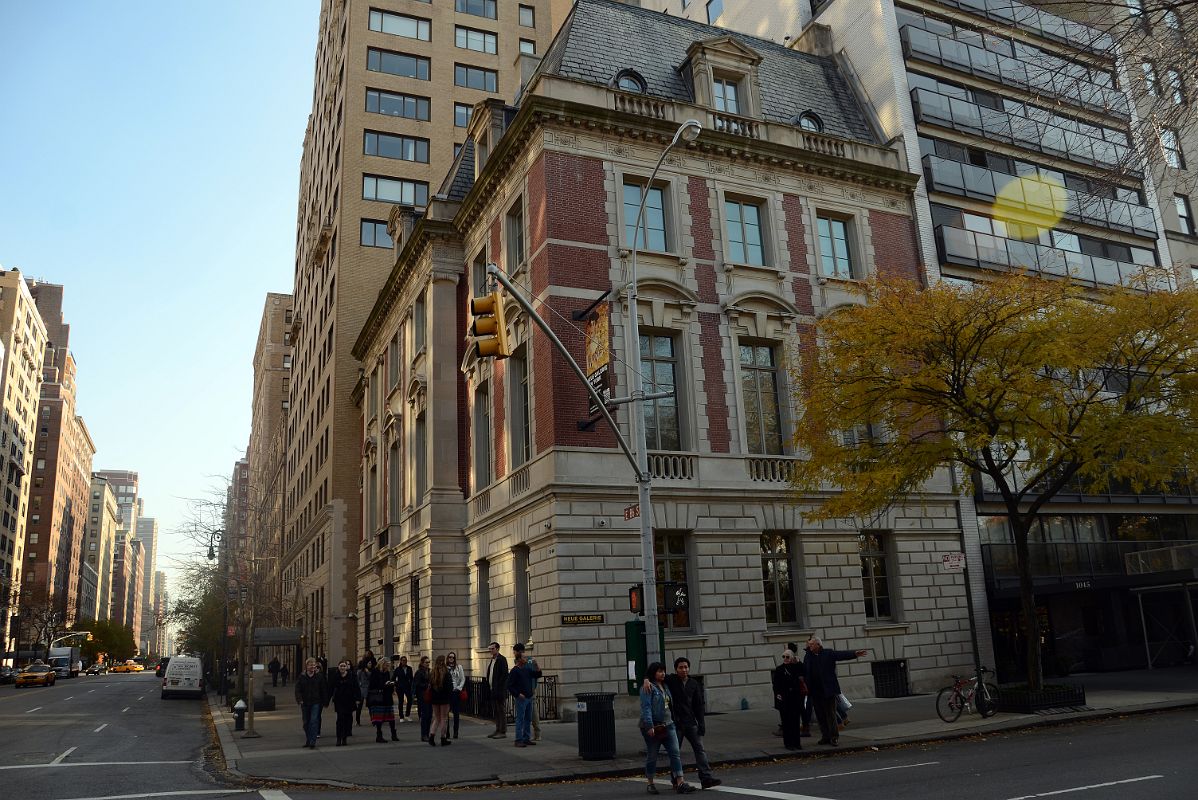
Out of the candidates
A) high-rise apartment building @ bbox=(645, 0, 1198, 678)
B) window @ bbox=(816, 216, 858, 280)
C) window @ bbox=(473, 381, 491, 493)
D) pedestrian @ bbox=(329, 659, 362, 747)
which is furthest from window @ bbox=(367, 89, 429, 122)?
pedestrian @ bbox=(329, 659, 362, 747)

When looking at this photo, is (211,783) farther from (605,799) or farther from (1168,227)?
(1168,227)

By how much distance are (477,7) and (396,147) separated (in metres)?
12.5

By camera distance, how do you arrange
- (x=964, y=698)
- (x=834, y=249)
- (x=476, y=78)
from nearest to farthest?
(x=964, y=698)
(x=834, y=249)
(x=476, y=78)

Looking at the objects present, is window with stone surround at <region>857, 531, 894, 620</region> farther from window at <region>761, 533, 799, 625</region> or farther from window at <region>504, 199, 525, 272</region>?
window at <region>504, 199, 525, 272</region>

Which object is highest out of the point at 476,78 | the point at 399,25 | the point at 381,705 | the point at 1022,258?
the point at 399,25

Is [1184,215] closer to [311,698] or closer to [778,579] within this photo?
[778,579]

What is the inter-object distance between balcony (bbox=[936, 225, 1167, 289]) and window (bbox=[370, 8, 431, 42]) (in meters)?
37.8

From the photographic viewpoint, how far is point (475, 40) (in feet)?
192

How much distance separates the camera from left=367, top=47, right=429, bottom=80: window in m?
54.5

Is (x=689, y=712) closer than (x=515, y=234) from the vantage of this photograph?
Yes

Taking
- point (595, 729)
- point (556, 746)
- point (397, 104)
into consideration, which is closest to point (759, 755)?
point (595, 729)

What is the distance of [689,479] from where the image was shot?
23.9m

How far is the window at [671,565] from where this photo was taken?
23250 mm

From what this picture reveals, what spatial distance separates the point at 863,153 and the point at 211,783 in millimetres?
25088
